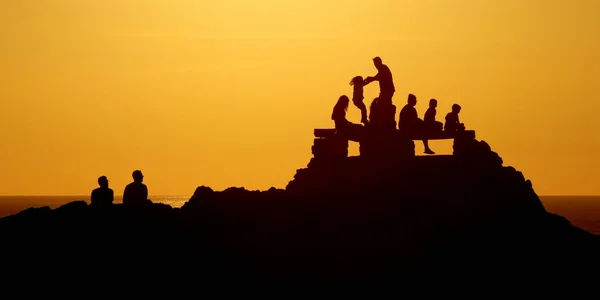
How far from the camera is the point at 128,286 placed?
115 ft

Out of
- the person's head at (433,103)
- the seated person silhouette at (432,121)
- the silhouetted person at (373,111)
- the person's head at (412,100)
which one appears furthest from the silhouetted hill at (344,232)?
the person's head at (412,100)

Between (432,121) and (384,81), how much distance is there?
236 centimetres

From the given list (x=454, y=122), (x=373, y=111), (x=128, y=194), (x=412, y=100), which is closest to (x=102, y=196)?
(x=128, y=194)

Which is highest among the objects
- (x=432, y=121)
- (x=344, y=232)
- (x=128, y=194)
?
(x=432, y=121)

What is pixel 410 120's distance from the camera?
4012cm

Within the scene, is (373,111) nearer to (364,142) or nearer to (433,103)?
(364,142)

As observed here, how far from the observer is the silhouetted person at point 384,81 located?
39.7 m

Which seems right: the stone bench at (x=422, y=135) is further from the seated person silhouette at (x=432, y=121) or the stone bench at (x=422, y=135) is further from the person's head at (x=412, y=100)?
the person's head at (x=412, y=100)

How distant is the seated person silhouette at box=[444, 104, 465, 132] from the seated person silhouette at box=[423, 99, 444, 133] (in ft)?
1.27

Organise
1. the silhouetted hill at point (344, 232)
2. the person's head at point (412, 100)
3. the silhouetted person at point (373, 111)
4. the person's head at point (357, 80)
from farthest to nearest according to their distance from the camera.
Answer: the person's head at point (412, 100)
the silhouetted person at point (373, 111)
the person's head at point (357, 80)
the silhouetted hill at point (344, 232)

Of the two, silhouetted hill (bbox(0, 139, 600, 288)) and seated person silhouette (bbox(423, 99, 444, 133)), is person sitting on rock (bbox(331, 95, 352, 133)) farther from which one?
seated person silhouette (bbox(423, 99, 444, 133))

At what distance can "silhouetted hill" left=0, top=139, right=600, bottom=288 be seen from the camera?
117 feet

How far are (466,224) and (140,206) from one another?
1106 cm

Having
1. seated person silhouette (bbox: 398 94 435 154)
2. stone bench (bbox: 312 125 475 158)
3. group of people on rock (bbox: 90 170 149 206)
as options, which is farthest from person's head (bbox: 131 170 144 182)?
seated person silhouette (bbox: 398 94 435 154)
